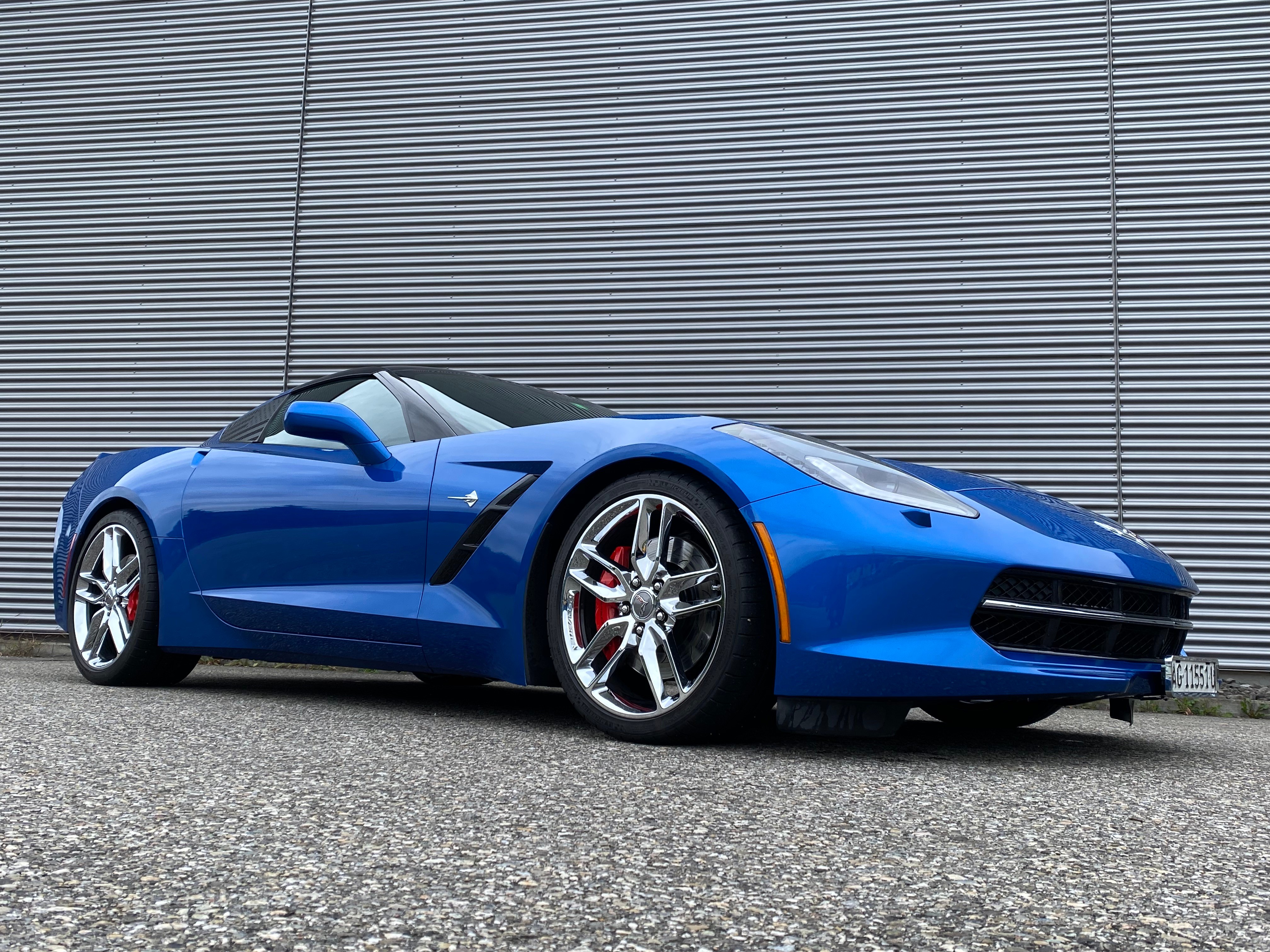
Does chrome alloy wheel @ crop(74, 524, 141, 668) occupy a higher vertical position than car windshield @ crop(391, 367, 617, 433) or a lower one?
lower

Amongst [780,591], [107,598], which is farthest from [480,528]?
[107,598]

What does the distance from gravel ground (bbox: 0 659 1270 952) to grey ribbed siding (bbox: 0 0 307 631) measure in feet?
14.8

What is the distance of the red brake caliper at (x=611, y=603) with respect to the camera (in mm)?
2840

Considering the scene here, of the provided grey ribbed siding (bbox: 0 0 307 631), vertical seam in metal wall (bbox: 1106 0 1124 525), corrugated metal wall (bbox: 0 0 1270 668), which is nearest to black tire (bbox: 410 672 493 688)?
corrugated metal wall (bbox: 0 0 1270 668)

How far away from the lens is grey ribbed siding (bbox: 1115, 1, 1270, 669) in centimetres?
555

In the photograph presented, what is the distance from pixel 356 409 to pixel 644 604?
161 centimetres

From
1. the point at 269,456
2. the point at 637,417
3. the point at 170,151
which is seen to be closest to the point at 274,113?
the point at 170,151

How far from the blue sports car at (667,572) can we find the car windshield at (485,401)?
1 centimetres

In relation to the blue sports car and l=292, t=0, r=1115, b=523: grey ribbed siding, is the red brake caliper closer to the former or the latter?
the blue sports car

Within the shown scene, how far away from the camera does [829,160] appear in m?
6.54

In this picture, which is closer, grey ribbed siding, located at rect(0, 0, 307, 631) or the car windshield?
the car windshield

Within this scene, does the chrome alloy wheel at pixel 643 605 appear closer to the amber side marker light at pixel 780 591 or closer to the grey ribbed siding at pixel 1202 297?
the amber side marker light at pixel 780 591

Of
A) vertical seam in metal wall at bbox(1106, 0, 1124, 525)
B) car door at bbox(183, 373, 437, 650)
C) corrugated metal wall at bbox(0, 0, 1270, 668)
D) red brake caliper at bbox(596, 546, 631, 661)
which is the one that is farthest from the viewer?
corrugated metal wall at bbox(0, 0, 1270, 668)

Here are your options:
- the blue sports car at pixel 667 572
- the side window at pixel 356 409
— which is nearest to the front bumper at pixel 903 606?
the blue sports car at pixel 667 572
